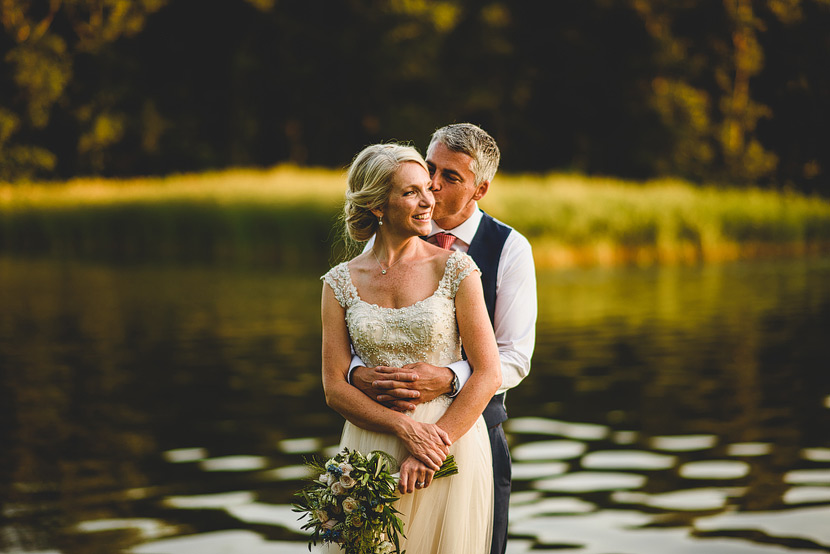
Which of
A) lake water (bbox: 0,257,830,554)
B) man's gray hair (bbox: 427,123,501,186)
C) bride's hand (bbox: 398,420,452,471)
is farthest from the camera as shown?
lake water (bbox: 0,257,830,554)

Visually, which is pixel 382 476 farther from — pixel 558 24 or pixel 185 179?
pixel 558 24

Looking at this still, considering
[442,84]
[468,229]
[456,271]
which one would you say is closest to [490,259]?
[468,229]

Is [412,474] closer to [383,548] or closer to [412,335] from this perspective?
[383,548]

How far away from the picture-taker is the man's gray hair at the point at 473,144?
3398 millimetres

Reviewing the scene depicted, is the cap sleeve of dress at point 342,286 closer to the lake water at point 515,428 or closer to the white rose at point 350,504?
the white rose at point 350,504

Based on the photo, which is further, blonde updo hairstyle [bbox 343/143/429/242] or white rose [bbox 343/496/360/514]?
blonde updo hairstyle [bbox 343/143/429/242]

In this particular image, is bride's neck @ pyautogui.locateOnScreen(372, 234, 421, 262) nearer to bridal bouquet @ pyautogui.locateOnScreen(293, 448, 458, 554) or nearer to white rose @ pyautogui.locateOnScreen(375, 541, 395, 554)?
bridal bouquet @ pyautogui.locateOnScreen(293, 448, 458, 554)

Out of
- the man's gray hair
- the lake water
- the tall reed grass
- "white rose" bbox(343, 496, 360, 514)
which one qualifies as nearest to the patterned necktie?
the man's gray hair

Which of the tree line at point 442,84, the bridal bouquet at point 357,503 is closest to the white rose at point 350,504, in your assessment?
the bridal bouquet at point 357,503

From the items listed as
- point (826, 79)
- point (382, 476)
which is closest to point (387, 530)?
point (382, 476)

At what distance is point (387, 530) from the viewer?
9.92 feet

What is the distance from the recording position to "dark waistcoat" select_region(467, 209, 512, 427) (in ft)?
11.4

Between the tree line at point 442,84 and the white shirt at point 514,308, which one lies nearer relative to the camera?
the white shirt at point 514,308

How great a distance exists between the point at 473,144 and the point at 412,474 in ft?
3.46
